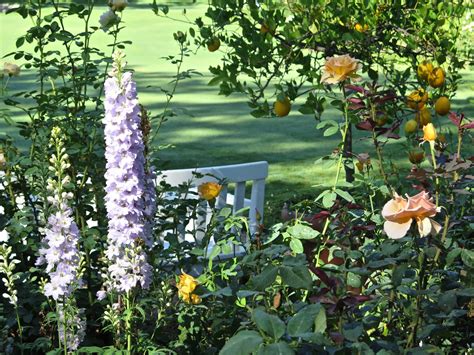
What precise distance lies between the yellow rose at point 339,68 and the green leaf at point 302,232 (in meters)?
0.39

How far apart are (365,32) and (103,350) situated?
202cm

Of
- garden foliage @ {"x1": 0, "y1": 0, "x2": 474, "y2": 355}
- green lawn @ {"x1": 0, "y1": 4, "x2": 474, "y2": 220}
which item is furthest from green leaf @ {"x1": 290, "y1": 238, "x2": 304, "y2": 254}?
green lawn @ {"x1": 0, "y1": 4, "x2": 474, "y2": 220}

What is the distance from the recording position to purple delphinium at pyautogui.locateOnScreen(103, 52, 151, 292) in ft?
6.41

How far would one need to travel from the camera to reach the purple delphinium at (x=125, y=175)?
1.95 meters

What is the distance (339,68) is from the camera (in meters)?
2.32

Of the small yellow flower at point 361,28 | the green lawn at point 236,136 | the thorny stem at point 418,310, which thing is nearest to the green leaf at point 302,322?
the thorny stem at point 418,310

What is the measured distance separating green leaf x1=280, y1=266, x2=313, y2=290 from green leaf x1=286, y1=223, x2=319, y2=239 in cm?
39

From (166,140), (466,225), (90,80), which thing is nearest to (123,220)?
(466,225)

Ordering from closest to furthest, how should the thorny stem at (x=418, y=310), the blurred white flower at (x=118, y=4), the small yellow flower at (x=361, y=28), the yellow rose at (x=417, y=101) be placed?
the thorny stem at (x=418, y=310) < the blurred white flower at (x=118, y=4) < the yellow rose at (x=417, y=101) < the small yellow flower at (x=361, y=28)

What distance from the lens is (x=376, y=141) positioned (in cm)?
231

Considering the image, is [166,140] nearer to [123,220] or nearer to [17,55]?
[17,55]

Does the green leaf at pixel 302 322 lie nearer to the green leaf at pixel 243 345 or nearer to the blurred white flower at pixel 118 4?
the green leaf at pixel 243 345

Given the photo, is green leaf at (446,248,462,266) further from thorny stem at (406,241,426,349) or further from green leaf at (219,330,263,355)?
green leaf at (219,330,263,355)

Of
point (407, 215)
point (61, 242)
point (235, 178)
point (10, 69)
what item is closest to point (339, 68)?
point (407, 215)
